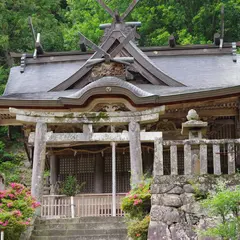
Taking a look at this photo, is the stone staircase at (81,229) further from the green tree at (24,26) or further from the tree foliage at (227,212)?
the green tree at (24,26)

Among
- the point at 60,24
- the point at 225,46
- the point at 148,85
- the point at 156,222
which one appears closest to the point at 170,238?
the point at 156,222

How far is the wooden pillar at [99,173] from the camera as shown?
18859 mm

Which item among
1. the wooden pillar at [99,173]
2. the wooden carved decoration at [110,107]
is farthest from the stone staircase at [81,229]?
the wooden pillar at [99,173]

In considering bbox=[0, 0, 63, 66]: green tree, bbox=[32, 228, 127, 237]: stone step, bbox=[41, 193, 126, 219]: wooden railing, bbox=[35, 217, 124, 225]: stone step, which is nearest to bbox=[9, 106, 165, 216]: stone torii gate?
bbox=[41, 193, 126, 219]: wooden railing

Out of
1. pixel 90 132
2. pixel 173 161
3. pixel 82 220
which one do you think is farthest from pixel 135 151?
pixel 173 161

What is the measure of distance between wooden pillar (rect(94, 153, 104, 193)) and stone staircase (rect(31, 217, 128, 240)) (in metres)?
5.04

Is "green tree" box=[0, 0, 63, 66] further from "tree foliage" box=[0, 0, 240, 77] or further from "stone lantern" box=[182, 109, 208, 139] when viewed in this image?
"stone lantern" box=[182, 109, 208, 139]

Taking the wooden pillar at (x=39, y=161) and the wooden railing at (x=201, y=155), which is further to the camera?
the wooden pillar at (x=39, y=161)

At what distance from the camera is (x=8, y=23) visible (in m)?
29.4

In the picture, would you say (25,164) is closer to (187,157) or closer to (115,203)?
(115,203)

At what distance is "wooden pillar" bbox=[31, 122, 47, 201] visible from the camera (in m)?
14.9

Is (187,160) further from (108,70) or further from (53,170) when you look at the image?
(53,170)

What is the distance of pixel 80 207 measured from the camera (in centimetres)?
1562

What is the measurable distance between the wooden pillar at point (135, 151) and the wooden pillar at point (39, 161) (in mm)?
1989
